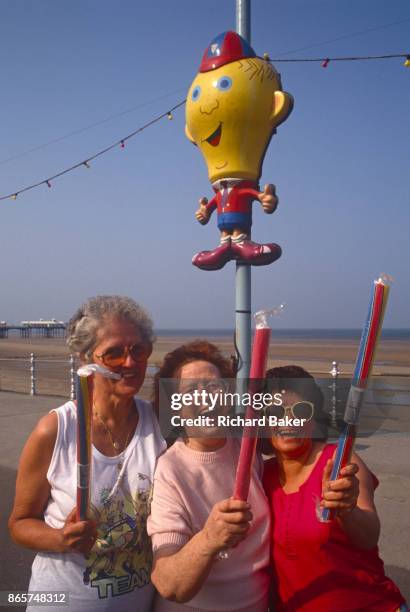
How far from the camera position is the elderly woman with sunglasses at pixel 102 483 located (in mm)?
1795

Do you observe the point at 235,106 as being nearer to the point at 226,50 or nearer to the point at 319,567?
the point at 226,50

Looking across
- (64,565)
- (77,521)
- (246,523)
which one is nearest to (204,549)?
(246,523)

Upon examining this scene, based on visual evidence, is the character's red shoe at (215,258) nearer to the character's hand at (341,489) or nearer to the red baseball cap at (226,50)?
the red baseball cap at (226,50)

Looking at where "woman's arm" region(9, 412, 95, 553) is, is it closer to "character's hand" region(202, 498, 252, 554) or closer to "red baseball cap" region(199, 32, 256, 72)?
"character's hand" region(202, 498, 252, 554)

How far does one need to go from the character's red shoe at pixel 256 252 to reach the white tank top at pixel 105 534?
3.74 metres

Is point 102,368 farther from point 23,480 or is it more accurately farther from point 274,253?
point 274,253

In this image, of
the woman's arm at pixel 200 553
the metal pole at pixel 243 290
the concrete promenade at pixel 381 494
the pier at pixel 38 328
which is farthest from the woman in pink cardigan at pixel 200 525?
the pier at pixel 38 328

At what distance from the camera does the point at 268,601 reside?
1746 millimetres

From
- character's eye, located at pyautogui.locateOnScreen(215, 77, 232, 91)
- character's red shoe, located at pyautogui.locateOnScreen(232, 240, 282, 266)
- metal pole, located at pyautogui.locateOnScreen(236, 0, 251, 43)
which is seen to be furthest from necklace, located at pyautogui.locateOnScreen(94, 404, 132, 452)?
metal pole, located at pyautogui.locateOnScreen(236, 0, 251, 43)

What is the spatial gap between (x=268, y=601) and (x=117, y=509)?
1.77 feet

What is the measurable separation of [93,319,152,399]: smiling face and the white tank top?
0.49 ft

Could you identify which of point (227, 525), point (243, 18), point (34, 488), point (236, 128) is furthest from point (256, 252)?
point (227, 525)

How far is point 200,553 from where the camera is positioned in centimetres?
143

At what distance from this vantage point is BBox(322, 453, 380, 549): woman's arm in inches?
53.9
